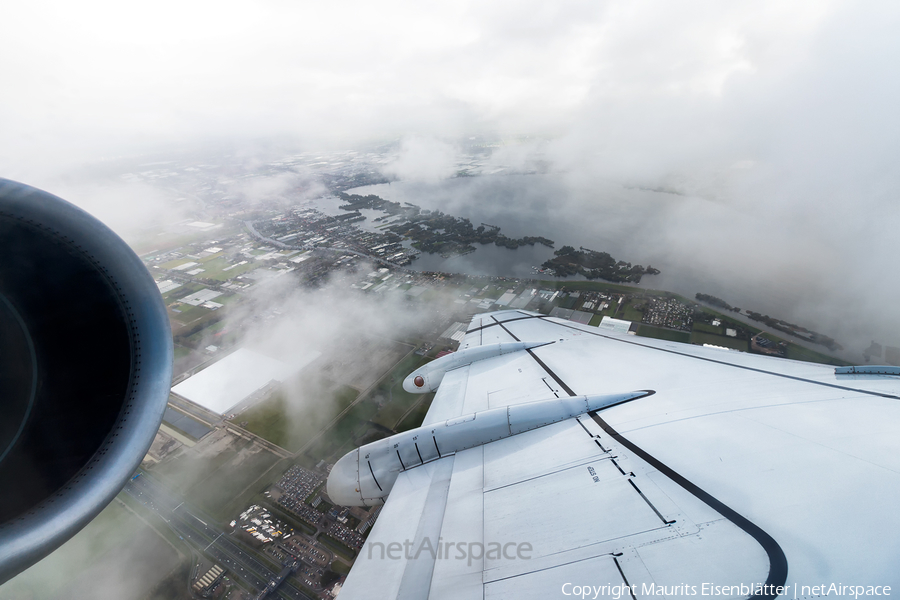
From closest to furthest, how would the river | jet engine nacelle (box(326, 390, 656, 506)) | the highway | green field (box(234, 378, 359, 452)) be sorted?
jet engine nacelle (box(326, 390, 656, 506)) → the highway → green field (box(234, 378, 359, 452)) → the river

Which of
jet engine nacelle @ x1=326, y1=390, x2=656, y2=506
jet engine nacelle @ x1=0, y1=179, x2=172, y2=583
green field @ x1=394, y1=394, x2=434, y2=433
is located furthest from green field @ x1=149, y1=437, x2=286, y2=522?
jet engine nacelle @ x1=0, y1=179, x2=172, y2=583

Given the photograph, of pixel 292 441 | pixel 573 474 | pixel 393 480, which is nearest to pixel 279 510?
pixel 292 441

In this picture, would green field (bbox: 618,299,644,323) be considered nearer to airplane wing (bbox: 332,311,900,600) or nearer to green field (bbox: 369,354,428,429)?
green field (bbox: 369,354,428,429)

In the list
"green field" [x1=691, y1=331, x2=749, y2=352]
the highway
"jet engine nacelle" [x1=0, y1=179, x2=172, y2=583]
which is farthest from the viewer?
"green field" [x1=691, y1=331, x2=749, y2=352]

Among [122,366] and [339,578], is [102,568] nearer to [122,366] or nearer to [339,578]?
[339,578]

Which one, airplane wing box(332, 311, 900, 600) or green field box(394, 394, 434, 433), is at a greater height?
airplane wing box(332, 311, 900, 600)

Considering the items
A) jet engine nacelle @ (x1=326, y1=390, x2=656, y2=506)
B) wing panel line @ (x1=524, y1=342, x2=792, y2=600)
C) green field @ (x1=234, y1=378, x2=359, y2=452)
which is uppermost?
wing panel line @ (x1=524, y1=342, x2=792, y2=600)

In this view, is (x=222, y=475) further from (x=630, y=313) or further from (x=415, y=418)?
(x=630, y=313)

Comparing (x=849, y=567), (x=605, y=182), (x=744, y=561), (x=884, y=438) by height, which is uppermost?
(x=605, y=182)

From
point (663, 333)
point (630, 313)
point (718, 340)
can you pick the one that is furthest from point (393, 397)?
point (718, 340)
